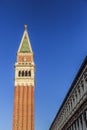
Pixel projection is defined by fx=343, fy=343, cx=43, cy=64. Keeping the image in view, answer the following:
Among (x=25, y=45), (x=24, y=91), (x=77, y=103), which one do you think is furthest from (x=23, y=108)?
(x=77, y=103)

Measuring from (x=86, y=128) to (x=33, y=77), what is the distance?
71.1 metres

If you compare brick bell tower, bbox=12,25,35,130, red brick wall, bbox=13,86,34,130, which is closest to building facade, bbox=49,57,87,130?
red brick wall, bbox=13,86,34,130

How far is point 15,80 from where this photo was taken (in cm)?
10838

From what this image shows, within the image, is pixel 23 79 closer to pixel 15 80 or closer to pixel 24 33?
pixel 15 80

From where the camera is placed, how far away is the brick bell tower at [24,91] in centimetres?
10195

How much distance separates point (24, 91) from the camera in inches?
4213

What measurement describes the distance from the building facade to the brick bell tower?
5116 cm

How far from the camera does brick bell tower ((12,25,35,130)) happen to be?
10195 cm

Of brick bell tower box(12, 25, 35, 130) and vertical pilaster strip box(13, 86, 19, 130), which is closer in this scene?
vertical pilaster strip box(13, 86, 19, 130)

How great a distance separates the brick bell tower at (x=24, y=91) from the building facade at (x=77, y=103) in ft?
168

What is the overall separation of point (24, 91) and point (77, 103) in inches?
2569

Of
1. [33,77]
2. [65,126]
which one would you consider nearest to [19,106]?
[33,77]

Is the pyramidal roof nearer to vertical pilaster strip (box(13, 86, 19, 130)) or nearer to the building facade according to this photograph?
vertical pilaster strip (box(13, 86, 19, 130))

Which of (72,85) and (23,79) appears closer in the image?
(72,85)
